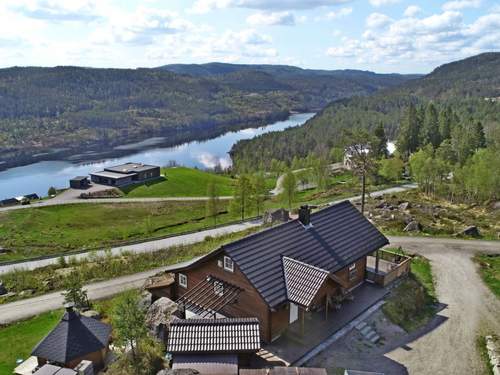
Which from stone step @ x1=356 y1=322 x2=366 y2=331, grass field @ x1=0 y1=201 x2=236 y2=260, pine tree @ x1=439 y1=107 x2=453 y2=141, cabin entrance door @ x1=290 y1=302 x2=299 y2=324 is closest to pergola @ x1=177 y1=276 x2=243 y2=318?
cabin entrance door @ x1=290 y1=302 x2=299 y2=324

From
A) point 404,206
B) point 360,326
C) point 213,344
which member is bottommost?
point 404,206

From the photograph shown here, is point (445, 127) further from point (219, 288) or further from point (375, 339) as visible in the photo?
point (219, 288)

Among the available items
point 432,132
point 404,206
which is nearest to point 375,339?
point 404,206

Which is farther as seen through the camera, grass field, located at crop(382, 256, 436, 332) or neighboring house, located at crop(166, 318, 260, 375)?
grass field, located at crop(382, 256, 436, 332)

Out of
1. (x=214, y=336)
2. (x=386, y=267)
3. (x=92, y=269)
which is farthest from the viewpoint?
(x=92, y=269)

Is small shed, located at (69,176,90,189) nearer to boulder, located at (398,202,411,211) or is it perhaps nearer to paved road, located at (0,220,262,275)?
paved road, located at (0,220,262,275)

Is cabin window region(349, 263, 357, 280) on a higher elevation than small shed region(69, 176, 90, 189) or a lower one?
higher

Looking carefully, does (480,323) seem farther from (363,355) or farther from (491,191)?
(491,191)

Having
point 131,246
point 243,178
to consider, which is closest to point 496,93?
point 243,178
